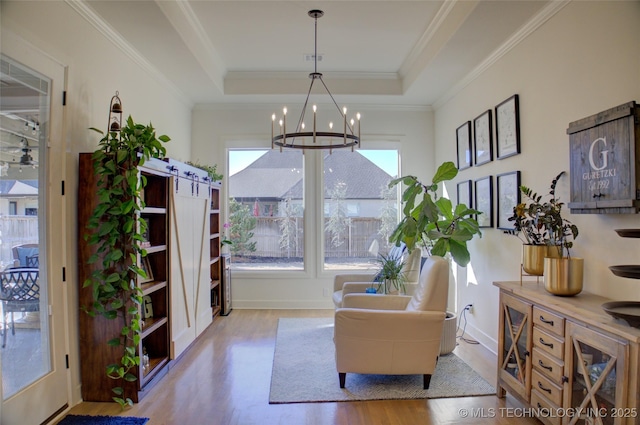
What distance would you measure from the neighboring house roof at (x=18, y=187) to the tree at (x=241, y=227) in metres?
3.17

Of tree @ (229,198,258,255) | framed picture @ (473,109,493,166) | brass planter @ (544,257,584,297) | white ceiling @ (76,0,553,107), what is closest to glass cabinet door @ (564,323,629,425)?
brass planter @ (544,257,584,297)

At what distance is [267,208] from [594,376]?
4316mm

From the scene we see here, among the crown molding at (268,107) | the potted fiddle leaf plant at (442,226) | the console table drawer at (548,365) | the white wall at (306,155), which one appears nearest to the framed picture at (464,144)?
the potted fiddle leaf plant at (442,226)

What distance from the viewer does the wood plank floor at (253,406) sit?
8.16 feet

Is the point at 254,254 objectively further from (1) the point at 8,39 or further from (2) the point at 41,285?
(1) the point at 8,39

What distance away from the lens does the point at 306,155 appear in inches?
214

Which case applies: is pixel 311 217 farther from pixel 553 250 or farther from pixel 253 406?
pixel 553 250

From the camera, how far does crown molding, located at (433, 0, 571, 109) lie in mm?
2789

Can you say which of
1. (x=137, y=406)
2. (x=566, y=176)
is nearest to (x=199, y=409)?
(x=137, y=406)

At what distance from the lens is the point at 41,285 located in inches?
96.0

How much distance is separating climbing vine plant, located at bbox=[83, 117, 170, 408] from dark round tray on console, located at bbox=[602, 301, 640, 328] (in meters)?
2.76

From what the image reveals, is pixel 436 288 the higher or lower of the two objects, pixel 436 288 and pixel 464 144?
the lower

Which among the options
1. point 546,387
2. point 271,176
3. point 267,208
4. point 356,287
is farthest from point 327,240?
point 546,387

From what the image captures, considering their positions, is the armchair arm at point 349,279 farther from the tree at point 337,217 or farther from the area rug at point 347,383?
the tree at point 337,217
